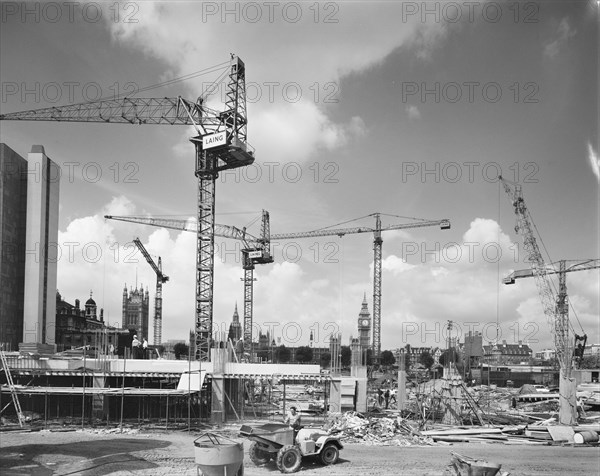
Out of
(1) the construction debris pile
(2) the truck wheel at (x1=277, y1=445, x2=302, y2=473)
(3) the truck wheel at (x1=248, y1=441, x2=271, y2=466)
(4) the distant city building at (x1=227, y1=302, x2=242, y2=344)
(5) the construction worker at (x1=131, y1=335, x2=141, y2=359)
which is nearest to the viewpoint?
(2) the truck wheel at (x1=277, y1=445, x2=302, y2=473)

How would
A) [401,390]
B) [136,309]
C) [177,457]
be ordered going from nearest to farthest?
[177,457] → [401,390] → [136,309]

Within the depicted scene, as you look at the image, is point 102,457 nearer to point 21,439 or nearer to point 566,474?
point 21,439

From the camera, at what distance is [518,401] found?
5159cm

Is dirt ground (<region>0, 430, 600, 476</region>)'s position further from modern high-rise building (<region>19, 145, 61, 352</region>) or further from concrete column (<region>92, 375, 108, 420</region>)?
modern high-rise building (<region>19, 145, 61, 352</region>)

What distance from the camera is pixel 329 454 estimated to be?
1886 cm

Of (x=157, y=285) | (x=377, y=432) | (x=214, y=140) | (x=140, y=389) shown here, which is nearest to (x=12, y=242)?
(x=214, y=140)

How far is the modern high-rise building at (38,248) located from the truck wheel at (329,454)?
145ft

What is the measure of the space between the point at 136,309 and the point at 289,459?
7268 inches

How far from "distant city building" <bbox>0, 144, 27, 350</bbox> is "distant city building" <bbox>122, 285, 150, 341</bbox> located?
13586 cm

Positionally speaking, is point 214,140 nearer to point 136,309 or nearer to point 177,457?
point 177,457

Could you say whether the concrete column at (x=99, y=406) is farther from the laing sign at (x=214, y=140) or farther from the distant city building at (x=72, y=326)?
the distant city building at (x=72, y=326)

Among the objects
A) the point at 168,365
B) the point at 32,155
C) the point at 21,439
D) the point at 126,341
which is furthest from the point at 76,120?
the point at 126,341

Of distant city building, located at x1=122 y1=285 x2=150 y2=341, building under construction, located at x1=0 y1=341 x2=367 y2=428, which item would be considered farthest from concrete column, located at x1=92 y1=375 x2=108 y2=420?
distant city building, located at x1=122 y1=285 x2=150 y2=341

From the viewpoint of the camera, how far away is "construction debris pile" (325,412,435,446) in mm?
23609
